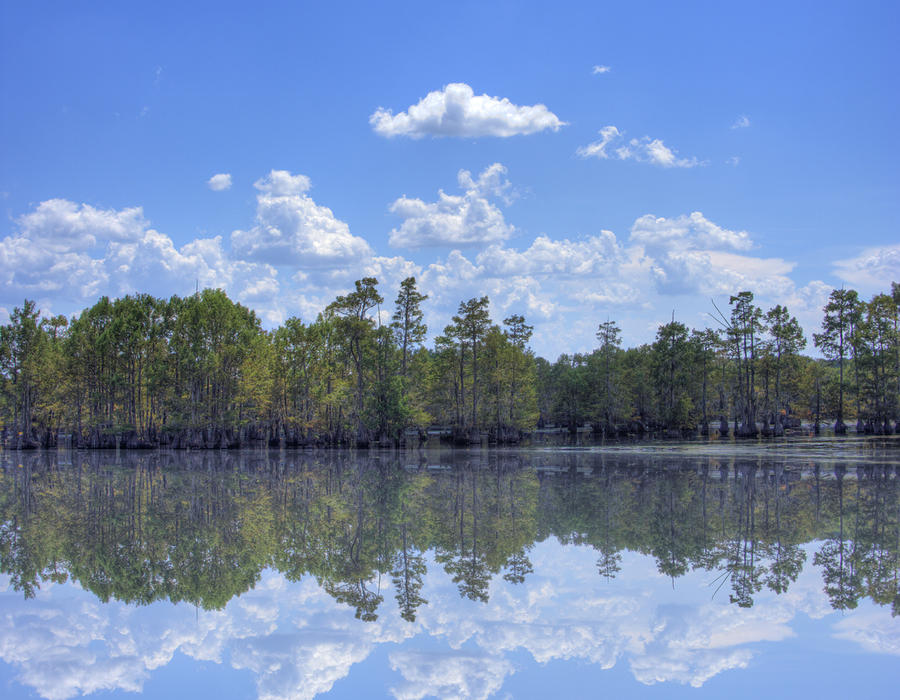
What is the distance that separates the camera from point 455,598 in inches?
332

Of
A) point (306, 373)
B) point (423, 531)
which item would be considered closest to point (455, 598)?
point (423, 531)

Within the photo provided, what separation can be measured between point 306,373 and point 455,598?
49705 millimetres

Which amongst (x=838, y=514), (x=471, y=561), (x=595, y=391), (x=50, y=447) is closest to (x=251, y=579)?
(x=471, y=561)

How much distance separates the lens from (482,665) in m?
6.45

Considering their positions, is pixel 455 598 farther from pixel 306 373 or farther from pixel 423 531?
pixel 306 373

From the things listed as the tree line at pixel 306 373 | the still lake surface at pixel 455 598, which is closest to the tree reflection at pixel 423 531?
the still lake surface at pixel 455 598

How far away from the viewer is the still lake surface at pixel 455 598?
6254 millimetres

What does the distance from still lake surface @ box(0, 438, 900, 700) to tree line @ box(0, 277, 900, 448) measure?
32038mm

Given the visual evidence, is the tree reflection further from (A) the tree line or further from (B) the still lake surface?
(A) the tree line

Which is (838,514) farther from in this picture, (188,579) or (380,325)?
(380,325)

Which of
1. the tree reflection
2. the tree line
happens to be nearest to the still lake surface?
the tree reflection

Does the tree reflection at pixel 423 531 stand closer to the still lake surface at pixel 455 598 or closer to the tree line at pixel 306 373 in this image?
the still lake surface at pixel 455 598

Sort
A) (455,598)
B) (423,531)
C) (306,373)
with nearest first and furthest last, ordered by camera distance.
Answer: (455,598)
(423,531)
(306,373)

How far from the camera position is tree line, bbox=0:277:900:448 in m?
48.5
